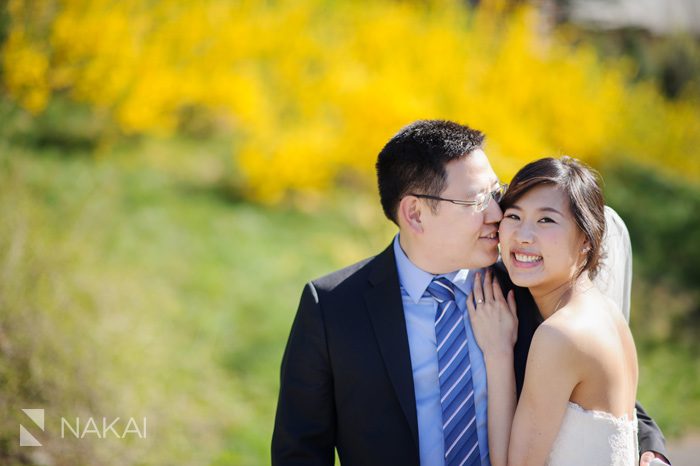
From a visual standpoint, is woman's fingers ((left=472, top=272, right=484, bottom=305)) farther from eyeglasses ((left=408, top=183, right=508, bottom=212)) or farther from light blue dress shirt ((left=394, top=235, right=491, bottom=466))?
eyeglasses ((left=408, top=183, right=508, bottom=212))

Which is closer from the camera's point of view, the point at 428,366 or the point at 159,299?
the point at 428,366

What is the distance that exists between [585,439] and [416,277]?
0.80 meters

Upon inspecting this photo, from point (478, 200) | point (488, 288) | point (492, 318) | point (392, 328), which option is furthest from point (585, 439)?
point (478, 200)

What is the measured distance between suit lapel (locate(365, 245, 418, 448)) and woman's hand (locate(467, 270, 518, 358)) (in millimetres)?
265

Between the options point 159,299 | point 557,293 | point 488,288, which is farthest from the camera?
point 159,299

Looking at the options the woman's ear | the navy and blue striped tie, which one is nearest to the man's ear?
the navy and blue striped tie

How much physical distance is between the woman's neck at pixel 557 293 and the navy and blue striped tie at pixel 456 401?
31cm

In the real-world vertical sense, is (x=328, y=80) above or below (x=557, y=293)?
above

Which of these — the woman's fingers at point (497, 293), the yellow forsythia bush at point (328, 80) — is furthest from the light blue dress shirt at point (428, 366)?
the yellow forsythia bush at point (328, 80)

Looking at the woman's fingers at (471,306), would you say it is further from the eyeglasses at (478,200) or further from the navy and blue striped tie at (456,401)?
the eyeglasses at (478,200)

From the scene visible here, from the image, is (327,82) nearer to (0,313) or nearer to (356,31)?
(356,31)

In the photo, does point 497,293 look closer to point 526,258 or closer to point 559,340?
point 526,258

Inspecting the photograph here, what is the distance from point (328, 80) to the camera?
25.0 feet

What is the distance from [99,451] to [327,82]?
501cm
